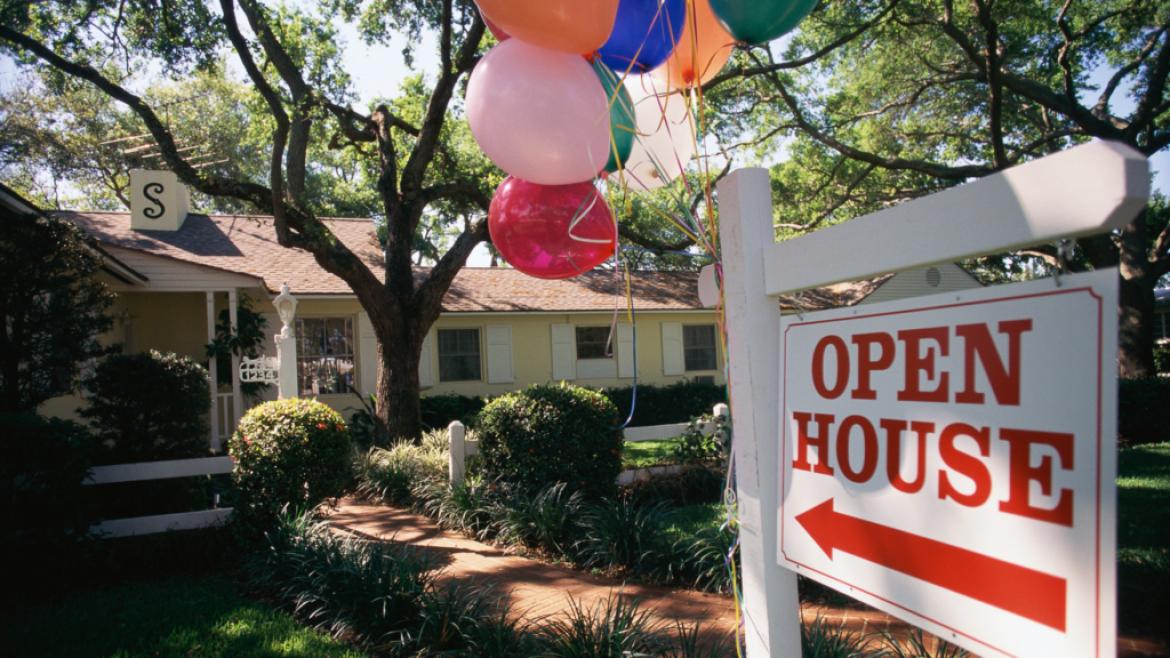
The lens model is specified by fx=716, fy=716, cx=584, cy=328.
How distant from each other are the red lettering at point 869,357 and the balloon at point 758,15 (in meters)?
1.28

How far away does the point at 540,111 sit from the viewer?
2.48 meters

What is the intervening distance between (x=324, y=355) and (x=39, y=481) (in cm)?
983

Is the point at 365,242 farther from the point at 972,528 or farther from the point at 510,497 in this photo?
the point at 972,528

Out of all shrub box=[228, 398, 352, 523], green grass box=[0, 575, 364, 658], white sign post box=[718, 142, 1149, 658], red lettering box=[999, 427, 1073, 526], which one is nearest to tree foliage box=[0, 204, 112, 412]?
shrub box=[228, 398, 352, 523]

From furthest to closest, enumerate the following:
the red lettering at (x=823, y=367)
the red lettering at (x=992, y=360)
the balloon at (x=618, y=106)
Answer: the balloon at (x=618, y=106)
the red lettering at (x=823, y=367)
the red lettering at (x=992, y=360)

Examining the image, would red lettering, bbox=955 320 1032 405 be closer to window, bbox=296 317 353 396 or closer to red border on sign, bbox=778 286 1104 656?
red border on sign, bbox=778 286 1104 656

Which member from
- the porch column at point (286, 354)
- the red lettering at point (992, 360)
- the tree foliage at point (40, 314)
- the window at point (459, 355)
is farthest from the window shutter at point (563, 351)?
the red lettering at point (992, 360)

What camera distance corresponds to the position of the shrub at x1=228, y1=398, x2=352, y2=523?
6.32 m

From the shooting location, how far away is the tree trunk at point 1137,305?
45.8 feet

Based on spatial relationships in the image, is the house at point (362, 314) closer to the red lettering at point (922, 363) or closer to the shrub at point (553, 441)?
the shrub at point (553, 441)

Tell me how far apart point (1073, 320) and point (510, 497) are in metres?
6.18

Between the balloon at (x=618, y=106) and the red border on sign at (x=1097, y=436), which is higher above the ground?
the balloon at (x=618, y=106)

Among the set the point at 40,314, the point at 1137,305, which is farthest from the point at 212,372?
the point at 1137,305

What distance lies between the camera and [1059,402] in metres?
1.17
